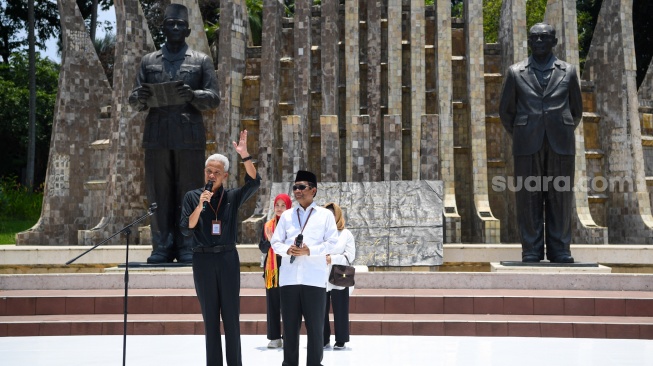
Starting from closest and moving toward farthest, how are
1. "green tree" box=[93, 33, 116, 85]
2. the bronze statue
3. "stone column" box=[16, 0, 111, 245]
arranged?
the bronze statue → "stone column" box=[16, 0, 111, 245] → "green tree" box=[93, 33, 116, 85]

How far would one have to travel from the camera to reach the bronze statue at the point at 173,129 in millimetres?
10133

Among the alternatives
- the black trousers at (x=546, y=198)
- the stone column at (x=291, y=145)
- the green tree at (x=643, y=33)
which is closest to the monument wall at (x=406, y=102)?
the stone column at (x=291, y=145)

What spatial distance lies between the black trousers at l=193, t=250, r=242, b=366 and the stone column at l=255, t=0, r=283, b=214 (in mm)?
12381

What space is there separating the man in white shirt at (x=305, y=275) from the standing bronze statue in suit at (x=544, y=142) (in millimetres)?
5100

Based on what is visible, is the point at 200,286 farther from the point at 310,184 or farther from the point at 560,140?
the point at 560,140

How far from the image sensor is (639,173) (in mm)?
18406

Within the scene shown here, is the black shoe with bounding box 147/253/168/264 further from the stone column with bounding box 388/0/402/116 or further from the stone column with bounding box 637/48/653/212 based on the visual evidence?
the stone column with bounding box 637/48/653/212

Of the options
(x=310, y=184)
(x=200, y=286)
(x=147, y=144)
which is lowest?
(x=200, y=286)

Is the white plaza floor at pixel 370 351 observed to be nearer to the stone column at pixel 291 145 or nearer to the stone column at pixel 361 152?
the stone column at pixel 361 152

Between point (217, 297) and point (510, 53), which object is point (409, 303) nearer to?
point (217, 297)

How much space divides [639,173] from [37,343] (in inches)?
550

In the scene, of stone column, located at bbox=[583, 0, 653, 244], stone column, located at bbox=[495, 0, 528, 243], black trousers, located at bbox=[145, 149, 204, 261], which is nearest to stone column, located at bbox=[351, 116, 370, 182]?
black trousers, located at bbox=[145, 149, 204, 261]

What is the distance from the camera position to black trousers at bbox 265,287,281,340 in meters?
7.66

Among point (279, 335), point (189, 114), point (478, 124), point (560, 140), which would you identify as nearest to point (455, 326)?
point (279, 335)
